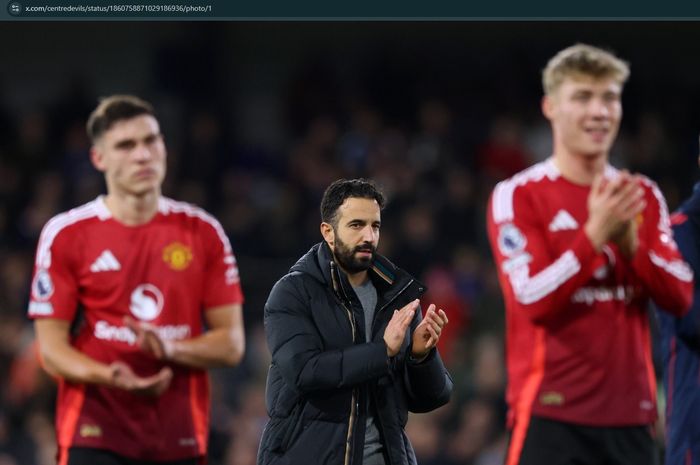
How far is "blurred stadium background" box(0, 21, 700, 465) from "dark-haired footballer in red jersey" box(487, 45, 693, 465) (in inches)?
155

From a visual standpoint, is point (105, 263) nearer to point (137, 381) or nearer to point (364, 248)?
point (137, 381)

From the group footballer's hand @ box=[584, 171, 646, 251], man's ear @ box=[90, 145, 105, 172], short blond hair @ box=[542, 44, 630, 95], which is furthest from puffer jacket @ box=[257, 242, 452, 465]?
man's ear @ box=[90, 145, 105, 172]

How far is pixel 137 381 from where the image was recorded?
509 centimetres

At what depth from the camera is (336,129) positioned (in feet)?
42.2

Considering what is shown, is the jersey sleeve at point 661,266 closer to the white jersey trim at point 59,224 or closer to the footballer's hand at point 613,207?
the footballer's hand at point 613,207

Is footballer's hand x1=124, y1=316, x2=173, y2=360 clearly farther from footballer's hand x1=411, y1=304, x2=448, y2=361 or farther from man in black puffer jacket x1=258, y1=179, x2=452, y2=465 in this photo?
footballer's hand x1=411, y1=304, x2=448, y2=361

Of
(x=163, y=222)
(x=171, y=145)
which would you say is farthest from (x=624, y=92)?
(x=163, y=222)

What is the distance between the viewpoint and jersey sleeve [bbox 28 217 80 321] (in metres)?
5.35

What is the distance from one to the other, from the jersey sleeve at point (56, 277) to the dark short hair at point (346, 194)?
1.60 meters

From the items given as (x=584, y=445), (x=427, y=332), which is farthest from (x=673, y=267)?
(x=427, y=332)

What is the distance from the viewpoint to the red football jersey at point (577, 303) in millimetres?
4867

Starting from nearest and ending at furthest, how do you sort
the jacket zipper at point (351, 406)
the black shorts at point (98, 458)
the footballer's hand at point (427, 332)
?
the footballer's hand at point (427, 332) < the jacket zipper at point (351, 406) < the black shorts at point (98, 458)

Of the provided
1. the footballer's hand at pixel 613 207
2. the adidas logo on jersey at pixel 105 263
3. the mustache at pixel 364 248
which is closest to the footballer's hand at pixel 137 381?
the adidas logo on jersey at pixel 105 263
